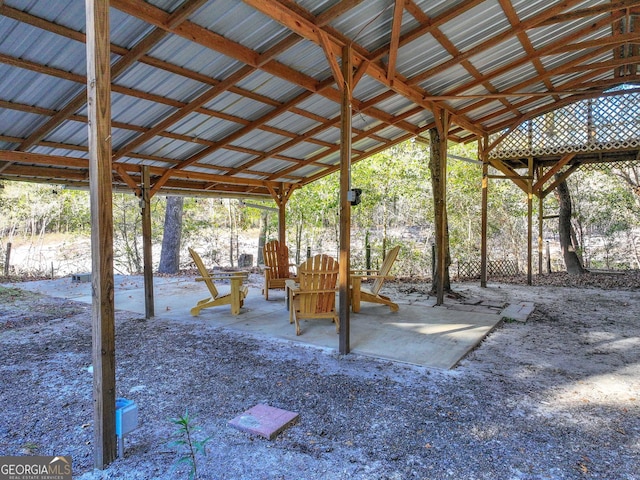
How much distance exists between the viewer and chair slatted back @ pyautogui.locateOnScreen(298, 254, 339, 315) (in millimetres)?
4598

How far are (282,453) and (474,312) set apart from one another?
4.48m

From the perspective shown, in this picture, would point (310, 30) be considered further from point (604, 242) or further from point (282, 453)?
point (604, 242)

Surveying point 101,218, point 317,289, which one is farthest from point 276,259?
point 101,218

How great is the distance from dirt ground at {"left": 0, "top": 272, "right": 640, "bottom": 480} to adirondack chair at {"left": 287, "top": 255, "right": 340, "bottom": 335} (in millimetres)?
633

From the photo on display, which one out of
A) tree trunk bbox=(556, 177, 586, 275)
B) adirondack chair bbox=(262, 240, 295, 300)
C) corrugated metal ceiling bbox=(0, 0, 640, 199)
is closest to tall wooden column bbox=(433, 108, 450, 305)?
corrugated metal ceiling bbox=(0, 0, 640, 199)

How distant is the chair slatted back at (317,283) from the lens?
4598mm

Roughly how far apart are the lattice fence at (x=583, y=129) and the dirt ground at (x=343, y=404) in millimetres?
4579

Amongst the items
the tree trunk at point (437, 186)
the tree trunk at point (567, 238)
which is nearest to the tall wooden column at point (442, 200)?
the tree trunk at point (437, 186)

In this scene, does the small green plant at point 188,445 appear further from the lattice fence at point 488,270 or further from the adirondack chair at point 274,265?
the lattice fence at point 488,270

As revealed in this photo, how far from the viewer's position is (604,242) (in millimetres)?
12891

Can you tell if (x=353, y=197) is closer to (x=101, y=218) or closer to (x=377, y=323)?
(x=377, y=323)

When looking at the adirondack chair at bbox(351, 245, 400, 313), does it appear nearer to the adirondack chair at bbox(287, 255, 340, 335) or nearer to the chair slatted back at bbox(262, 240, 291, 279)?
the adirondack chair at bbox(287, 255, 340, 335)

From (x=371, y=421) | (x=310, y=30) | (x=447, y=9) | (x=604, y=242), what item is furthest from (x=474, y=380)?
(x=604, y=242)

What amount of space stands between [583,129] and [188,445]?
9.21 meters
